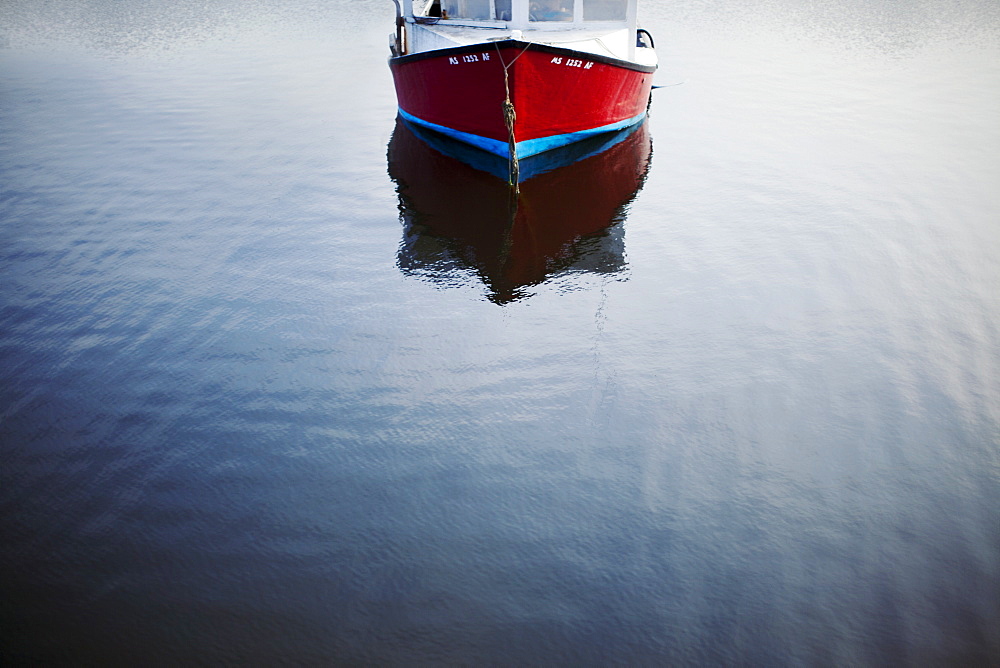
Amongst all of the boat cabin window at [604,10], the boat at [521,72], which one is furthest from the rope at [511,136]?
the boat cabin window at [604,10]

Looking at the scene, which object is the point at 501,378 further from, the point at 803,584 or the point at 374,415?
the point at 803,584

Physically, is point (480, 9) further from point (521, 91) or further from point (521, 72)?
point (521, 72)

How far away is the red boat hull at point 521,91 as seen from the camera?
37.2ft

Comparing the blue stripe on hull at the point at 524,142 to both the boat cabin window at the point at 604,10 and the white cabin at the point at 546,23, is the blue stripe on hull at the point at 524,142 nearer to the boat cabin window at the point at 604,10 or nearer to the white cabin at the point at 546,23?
the white cabin at the point at 546,23

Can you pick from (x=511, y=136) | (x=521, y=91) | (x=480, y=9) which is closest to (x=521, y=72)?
(x=521, y=91)

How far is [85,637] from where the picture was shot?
4.18 meters

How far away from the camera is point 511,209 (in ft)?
36.0

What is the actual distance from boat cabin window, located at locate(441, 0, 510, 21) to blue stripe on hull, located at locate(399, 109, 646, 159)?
215 centimetres

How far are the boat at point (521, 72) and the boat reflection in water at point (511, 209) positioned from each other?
392mm

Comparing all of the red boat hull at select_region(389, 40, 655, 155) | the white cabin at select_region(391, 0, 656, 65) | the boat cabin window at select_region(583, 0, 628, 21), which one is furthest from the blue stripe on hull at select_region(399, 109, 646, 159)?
the boat cabin window at select_region(583, 0, 628, 21)

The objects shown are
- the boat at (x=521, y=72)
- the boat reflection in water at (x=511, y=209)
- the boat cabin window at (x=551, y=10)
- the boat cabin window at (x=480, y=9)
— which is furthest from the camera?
the boat cabin window at (x=480, y=9)

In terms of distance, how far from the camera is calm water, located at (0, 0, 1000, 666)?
439 centimetres

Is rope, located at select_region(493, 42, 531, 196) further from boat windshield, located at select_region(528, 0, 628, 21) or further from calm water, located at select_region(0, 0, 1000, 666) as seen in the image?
boat windshield, located at select_region(528, 0, 628, 21)

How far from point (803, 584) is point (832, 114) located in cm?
1393
